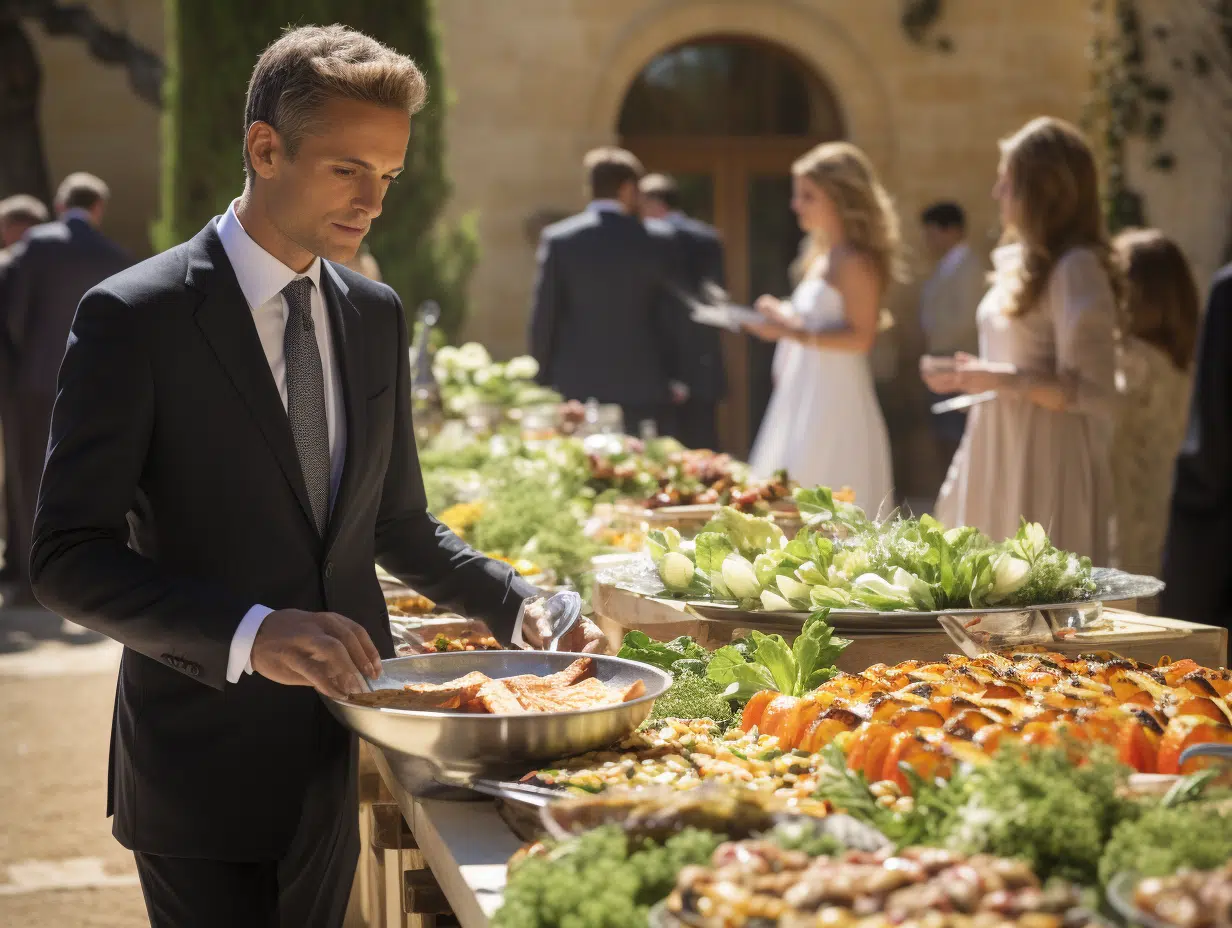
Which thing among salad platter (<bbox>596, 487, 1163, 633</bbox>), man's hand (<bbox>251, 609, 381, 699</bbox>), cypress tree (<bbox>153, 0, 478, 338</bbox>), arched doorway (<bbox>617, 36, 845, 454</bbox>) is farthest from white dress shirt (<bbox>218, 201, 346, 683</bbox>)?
arched doorway (<bbox>617, 36, 845, 454</bbox>)

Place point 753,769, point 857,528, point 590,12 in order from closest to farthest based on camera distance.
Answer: point 753,769 < point 857,528 < point 590,12

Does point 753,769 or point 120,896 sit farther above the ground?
point 753,769

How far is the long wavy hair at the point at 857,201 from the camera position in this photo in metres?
6.40

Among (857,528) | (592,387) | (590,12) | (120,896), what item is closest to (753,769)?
(857,528)

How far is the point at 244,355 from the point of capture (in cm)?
226

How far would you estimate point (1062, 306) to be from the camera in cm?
499

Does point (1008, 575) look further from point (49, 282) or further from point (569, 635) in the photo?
point (49, 282)

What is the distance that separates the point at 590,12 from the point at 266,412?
10978mm

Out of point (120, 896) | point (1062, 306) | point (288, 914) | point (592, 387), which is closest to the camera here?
point (288, 914)

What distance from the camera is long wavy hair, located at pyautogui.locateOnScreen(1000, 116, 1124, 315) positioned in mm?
5047

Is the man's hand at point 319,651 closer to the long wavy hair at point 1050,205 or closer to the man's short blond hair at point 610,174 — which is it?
the long wavy hair at point 1050,205

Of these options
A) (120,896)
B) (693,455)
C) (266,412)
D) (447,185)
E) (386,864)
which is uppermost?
(447,185)

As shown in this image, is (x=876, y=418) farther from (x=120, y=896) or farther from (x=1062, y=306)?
(x=120, y=896)

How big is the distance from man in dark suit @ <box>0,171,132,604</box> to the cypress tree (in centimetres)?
123
